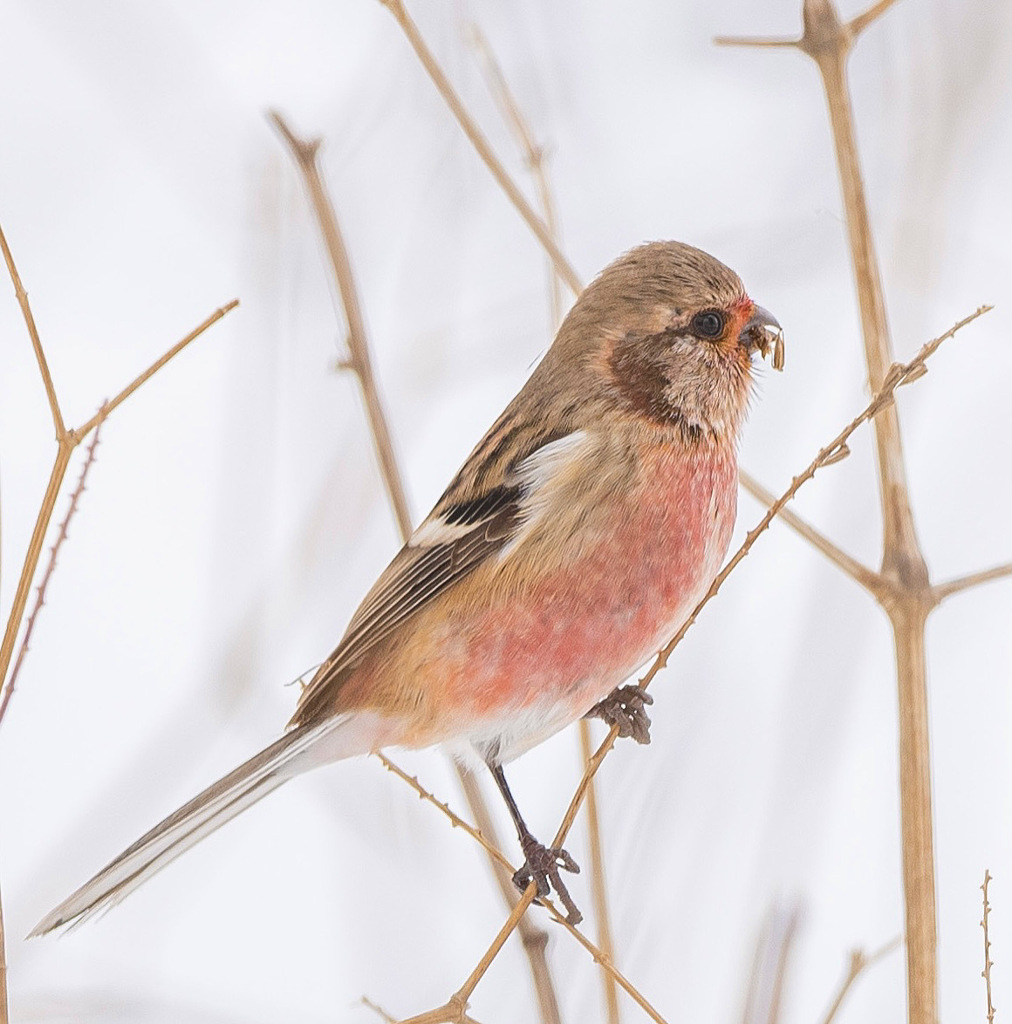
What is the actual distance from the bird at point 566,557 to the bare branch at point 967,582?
65 cm

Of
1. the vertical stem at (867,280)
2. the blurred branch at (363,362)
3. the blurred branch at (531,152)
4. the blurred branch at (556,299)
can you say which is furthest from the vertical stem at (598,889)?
the blurred branch at (531,152)

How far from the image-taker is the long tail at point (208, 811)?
Result: 7.04ft

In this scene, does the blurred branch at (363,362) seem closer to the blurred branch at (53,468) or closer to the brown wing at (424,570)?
the brown wing at (424,570)

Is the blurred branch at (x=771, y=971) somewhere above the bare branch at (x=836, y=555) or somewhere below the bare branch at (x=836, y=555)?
below

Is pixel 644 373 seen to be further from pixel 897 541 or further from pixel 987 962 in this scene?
pixel 987 962

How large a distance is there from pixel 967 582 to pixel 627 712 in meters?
1.04

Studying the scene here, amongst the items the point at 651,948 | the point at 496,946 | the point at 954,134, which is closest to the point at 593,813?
the point at 496,946

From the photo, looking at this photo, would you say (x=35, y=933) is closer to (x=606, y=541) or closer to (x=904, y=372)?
(x=606, y=541)

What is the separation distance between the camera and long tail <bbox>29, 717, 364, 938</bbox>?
2.15 metres

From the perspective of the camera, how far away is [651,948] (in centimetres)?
260

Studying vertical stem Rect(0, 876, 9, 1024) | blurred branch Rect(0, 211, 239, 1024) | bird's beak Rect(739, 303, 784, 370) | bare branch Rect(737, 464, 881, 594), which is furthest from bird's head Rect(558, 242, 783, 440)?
vertical stem Rect(0, 876, 9, 1024)

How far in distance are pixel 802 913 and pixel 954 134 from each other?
1919 mm

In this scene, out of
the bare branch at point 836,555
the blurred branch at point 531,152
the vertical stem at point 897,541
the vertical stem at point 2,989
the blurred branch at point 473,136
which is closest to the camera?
the vertical stem at point 2,989

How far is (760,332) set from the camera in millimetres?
2639
